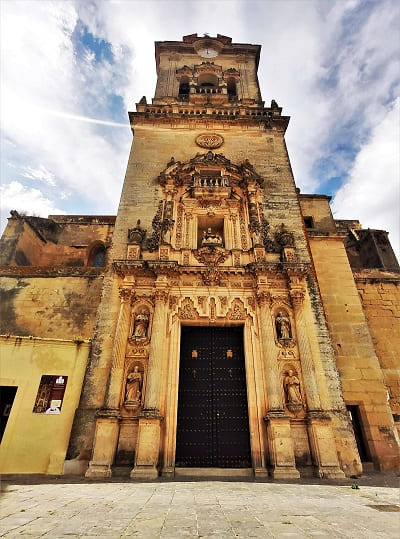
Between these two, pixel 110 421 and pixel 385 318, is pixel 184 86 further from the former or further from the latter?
pixel 110 421

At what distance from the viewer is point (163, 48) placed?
2044 centimetres

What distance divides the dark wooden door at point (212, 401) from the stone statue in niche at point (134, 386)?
4.07 ft

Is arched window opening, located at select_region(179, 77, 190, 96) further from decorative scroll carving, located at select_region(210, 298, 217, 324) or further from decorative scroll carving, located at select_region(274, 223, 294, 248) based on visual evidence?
decorative scroll carving, located at select_region(210, 298, 217, 324)

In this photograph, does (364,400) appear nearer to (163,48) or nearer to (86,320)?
(86,320)

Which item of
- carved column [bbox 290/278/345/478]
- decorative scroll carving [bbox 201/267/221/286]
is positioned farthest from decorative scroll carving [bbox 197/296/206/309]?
carved column [bbox 290/278/345/478]

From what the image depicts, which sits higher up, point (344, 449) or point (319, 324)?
point (319, 324)

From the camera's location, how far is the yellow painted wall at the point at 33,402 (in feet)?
24.1

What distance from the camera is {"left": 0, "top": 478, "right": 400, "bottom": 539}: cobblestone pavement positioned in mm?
3109

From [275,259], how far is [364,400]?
5288 mm

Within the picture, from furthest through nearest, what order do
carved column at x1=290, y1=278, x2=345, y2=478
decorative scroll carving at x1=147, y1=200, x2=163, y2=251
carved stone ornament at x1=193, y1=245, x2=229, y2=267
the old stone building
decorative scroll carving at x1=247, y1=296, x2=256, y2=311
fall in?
decorative scroll carving at x1=147, y1=200, x2=163, y2=251 → carved stone ornament at x1=193, y1=245, x2=229, y2=267 → decorative scroll carving at x1=247, y1=296, x2=256, y2=311 → the old stone building → carved column at x1=290, y1=278, x2=345, y2=478

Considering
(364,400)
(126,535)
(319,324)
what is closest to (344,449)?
(364,400)

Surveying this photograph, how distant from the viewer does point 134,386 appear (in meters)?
8.58

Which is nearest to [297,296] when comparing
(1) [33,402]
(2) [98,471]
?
(2) [98,471]

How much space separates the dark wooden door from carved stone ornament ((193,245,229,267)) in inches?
92.7
